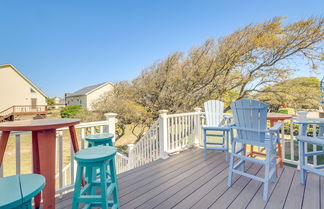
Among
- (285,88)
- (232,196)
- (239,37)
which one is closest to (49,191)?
(232,196)

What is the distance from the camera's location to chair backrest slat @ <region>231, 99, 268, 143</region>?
80.5 inches

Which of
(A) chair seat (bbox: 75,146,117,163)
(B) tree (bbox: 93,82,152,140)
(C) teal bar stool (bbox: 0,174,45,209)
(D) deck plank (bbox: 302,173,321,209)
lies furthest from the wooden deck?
(B) tree (bbox: 93,82,152,140)

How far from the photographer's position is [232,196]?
196 cm

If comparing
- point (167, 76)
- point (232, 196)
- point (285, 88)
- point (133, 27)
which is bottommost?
point (232, 196)

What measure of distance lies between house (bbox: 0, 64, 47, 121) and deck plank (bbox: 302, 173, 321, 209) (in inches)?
807

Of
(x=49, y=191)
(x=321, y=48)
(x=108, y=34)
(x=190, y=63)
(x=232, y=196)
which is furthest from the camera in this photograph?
(x=108, y=34)

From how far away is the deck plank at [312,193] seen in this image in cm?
174

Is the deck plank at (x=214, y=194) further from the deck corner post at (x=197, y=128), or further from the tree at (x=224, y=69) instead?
the tree at (x=224, y=69)

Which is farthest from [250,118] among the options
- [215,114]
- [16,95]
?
[16,95]

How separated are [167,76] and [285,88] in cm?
565

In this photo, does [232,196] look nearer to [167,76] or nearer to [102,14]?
[167,76]

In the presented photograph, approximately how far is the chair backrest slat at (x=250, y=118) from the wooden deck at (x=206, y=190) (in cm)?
70

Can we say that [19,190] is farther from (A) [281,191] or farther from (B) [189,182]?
(A) [281,191]

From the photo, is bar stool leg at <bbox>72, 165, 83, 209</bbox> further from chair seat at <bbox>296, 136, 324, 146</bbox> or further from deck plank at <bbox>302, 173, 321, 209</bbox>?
chair seat at <bbox>296, 136, 324, 146</bbox>
